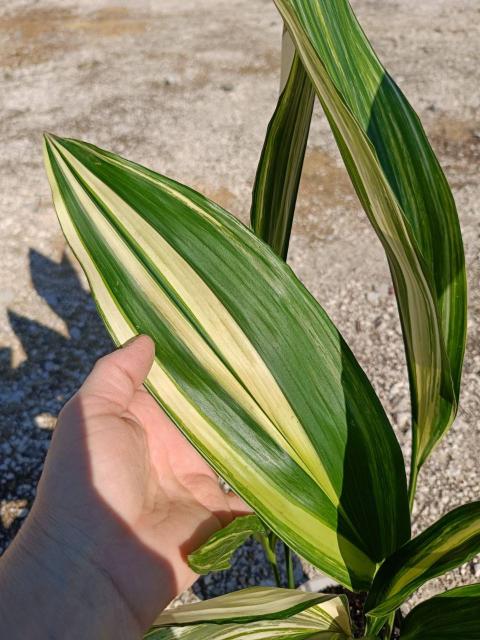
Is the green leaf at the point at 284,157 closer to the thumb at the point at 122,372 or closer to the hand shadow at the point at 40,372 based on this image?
the thumb at the point at 122,372

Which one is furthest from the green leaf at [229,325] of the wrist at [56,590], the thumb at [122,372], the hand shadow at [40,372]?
the hand shadow at [40,372]

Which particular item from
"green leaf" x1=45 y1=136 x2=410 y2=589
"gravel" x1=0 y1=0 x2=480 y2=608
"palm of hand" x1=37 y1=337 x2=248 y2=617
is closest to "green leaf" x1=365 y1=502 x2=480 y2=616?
"green leaf" x1=45 y1=136 x2=410 y2=589

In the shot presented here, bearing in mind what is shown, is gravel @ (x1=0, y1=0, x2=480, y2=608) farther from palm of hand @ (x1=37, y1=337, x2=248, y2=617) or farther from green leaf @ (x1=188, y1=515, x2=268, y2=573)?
green leaf @ (x1=188, y1=515, x2=268, y2=573)

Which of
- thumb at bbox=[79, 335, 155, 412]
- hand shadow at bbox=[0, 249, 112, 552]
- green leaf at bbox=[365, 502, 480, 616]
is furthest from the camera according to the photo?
hand shadow at bbox=[0, 249, 112, 552]

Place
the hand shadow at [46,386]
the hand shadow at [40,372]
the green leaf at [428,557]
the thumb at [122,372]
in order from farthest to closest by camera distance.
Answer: the hand shadow at [40,372], the hand shadow at [46,386], the thumb at [122,372], the green leaf at [428,557]

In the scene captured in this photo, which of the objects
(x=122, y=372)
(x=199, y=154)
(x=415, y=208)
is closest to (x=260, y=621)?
(x=122, y=372)

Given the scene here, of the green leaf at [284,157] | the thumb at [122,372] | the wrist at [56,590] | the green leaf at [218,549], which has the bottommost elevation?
the wrist at [56,590]

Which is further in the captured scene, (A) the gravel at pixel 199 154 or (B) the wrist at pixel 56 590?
(A) the gravel at pixel 199 154

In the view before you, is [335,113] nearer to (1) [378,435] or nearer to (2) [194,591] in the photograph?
(1) [378,435]

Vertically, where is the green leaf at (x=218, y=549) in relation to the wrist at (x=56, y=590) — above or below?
above

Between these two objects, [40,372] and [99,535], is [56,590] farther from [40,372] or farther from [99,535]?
[40,372]
